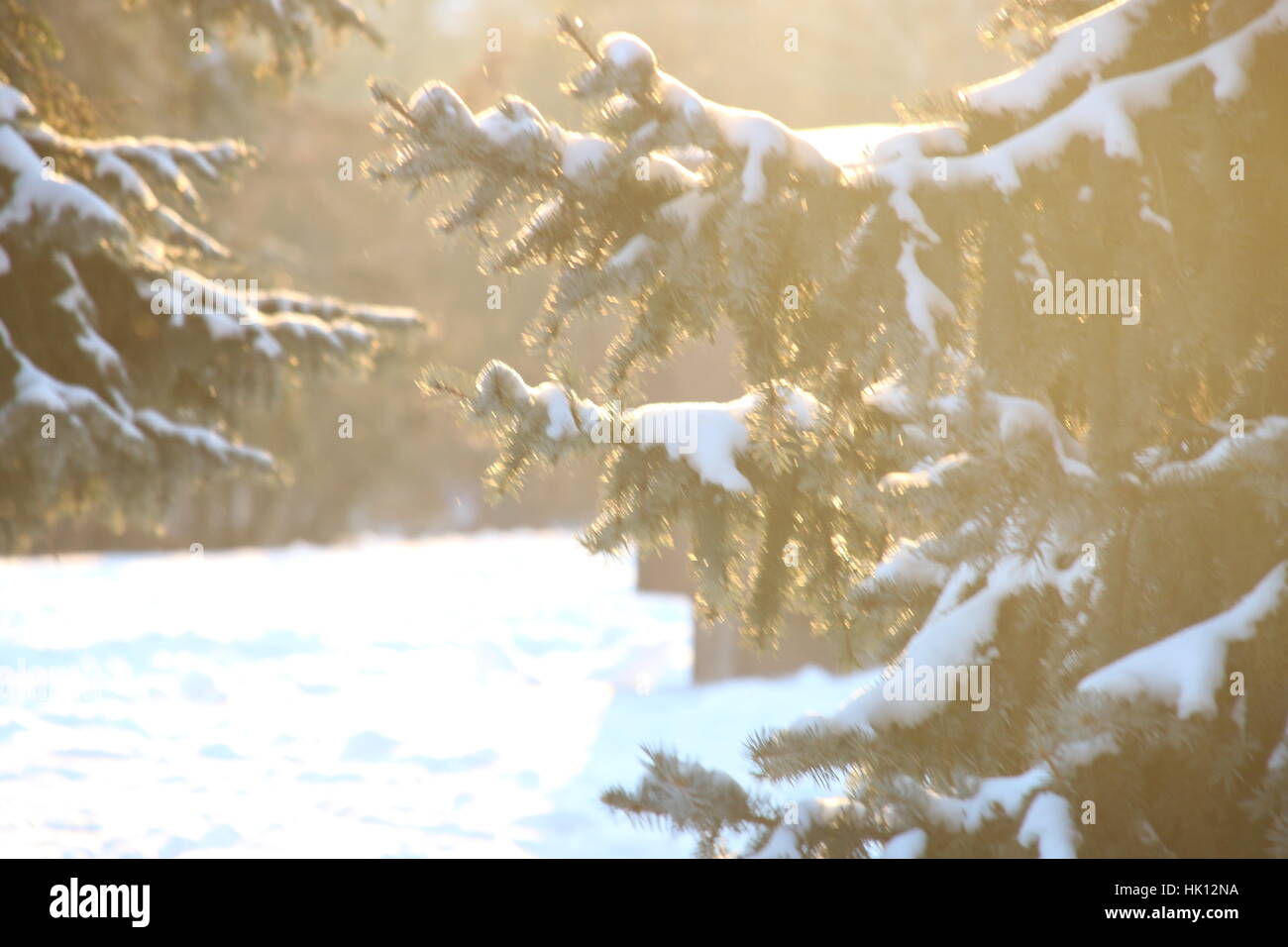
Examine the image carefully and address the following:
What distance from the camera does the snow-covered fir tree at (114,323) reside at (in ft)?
19.3

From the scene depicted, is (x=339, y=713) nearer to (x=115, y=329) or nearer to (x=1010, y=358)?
(x=115, y=329)

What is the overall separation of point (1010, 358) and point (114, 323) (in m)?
5.52

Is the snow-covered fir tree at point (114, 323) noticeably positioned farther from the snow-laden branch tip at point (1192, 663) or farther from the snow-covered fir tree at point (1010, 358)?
the snow-laden branch tip at point (1192, 663)

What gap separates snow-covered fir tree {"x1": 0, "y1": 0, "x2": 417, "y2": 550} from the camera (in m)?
5.89

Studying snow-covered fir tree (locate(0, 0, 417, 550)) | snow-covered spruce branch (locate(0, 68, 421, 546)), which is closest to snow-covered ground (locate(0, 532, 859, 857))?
snow-covered fir tree (locate(0, 0, 417, 550))

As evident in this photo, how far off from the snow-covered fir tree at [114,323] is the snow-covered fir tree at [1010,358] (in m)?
3.77

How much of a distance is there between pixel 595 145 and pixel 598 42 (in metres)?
0.25

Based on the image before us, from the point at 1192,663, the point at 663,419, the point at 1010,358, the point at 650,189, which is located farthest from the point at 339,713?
the point at 1192,663


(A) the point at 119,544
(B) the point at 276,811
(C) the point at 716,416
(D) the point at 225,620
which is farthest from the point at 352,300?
(C) the point at 716,416

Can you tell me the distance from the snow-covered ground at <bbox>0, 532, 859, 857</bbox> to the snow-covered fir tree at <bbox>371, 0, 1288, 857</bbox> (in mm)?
2509

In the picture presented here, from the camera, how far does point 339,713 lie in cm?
736
